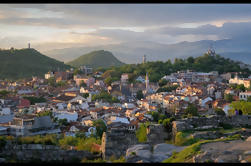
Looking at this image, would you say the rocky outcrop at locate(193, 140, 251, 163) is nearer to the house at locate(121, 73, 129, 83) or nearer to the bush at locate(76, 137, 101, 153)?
the bush at locate(76, 137, 101, 153)

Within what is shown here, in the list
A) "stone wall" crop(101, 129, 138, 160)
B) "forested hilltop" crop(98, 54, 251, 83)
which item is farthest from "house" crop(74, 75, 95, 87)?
"stone wall" crop(101, 129, 138, 160)

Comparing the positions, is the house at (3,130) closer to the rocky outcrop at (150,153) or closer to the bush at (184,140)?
the bush at (184,140)

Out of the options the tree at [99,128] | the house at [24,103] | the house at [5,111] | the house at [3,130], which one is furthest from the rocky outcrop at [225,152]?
the house at [24,103]

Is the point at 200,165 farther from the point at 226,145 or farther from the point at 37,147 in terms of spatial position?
the point at 37,147

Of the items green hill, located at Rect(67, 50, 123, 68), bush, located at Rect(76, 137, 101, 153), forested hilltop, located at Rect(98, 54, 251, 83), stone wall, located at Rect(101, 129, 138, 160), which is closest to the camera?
stone wall, located at Rect(101, 129, 138, 160)

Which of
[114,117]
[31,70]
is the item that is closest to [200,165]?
[114,117]
